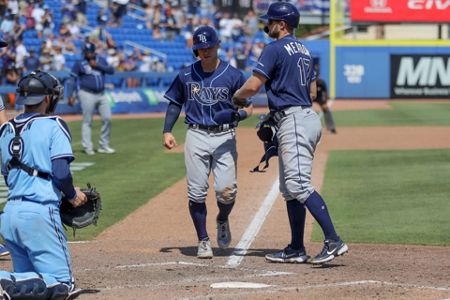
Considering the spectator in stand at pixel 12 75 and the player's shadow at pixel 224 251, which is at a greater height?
the player's shadow at pixel 224 251

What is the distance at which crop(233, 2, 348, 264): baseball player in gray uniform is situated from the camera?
7.79m

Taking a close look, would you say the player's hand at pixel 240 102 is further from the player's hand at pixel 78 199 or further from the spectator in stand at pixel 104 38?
the spectator in stand at pixel 104 38

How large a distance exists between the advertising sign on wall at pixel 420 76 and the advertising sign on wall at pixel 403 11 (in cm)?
169

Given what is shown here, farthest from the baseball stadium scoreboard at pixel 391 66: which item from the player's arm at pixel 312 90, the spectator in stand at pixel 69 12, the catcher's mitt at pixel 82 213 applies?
the catcher's mitt at pixel 82 213

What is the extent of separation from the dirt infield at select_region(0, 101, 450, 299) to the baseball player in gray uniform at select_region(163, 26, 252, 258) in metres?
0.51

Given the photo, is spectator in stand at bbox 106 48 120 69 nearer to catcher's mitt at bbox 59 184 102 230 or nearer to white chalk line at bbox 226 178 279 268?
white chalk line at bbox 226 178 279 268

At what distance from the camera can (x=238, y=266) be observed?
7840 mm

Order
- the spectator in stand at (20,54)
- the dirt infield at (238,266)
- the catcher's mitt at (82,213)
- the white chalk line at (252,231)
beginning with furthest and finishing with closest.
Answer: the spectator in stand at (20,54), the white chalk line at (252,231), the dirt infield at (238,266), the catcher's mitt at (82,213)

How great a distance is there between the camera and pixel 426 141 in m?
20.6

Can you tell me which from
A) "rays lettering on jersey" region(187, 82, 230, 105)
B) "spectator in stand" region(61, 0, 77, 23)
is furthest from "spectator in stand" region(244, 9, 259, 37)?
"rays lettering on jersey" region(187, 82, 230, 105)

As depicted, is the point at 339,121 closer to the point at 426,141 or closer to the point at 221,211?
the point at 426,141

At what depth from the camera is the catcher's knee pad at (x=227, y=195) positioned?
334 inches

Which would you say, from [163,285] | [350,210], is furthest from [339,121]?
[163,285]

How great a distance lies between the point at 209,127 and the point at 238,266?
4.46ft
